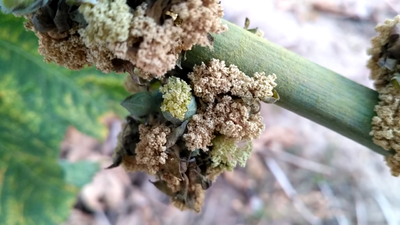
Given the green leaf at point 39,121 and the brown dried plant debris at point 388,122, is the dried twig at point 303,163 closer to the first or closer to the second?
the green leaf at point 39,121

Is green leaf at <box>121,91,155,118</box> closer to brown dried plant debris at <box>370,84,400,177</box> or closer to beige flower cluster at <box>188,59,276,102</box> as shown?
beige flower cluster at <box>188,59,276,102</box>

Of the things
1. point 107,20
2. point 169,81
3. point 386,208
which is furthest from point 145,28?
point 386,208

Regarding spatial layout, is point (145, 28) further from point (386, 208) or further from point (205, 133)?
point (386, 208)

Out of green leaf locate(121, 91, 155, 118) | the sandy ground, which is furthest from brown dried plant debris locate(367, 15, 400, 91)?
the sandy ground

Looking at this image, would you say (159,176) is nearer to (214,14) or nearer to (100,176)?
(214,14)

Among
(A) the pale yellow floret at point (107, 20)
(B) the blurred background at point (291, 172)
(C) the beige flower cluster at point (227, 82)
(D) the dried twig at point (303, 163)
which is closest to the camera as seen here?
(A) the pale yellow floret at point (107, 20)

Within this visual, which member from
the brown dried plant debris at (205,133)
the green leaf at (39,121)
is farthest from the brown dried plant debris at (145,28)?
the green leaf at (39,121)
